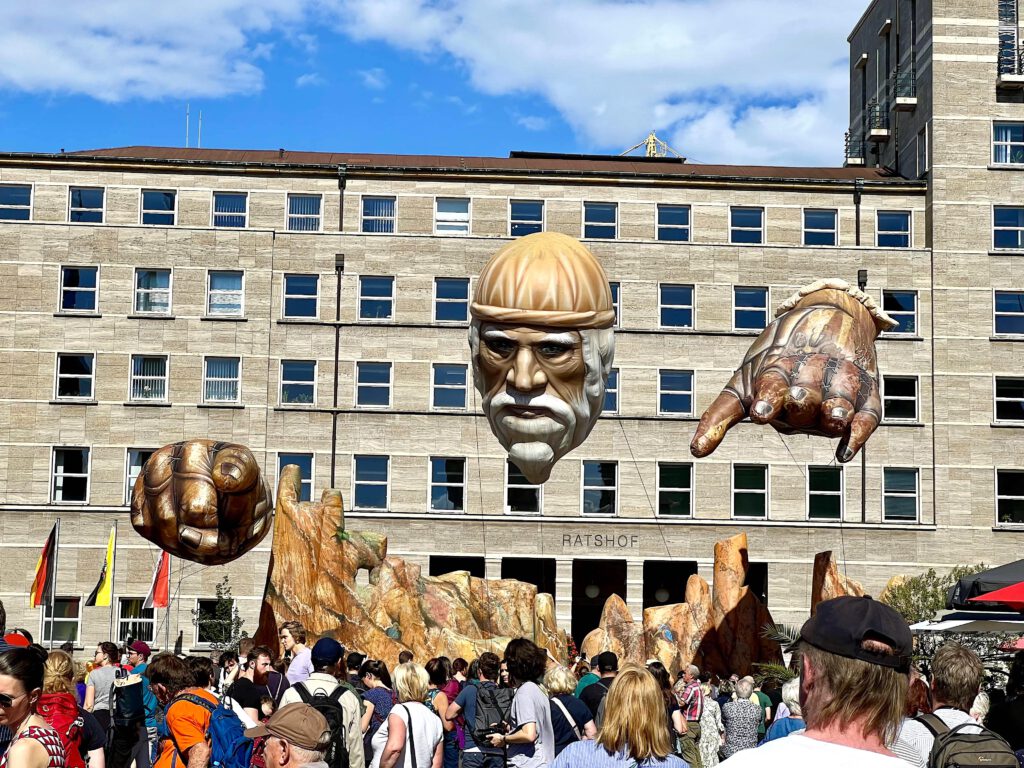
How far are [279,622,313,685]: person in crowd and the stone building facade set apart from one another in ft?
110

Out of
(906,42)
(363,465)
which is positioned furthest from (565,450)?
(906,42)

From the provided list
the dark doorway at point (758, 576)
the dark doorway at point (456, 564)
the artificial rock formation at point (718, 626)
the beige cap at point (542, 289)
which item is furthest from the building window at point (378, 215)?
the beige cap at point (542, 289)

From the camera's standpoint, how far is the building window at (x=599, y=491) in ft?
170

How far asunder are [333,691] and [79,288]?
1668 inches

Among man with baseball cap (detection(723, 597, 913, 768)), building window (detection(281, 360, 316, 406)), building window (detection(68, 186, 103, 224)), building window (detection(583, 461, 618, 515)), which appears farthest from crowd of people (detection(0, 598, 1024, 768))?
building window (detection(68, 186, 103, 224))

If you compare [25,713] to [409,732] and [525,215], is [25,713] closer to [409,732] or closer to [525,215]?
[409,732]

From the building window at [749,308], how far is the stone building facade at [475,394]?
0.08 metres

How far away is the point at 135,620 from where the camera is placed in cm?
4981

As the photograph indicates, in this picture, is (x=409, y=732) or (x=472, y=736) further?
(x=472, y=736)

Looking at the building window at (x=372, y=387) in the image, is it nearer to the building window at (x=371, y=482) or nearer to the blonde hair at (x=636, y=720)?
the building window at (x=371, y=482)

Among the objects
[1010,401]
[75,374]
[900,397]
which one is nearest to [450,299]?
[75,374]

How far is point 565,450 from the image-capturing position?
46.0ft

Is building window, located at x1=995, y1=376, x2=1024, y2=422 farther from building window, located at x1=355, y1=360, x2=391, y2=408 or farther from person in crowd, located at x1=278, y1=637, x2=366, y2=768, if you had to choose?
person in crowd, located at x1=278, y1=637, x2=366, y2=768

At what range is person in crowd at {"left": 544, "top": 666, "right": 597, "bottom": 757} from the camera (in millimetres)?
12078
